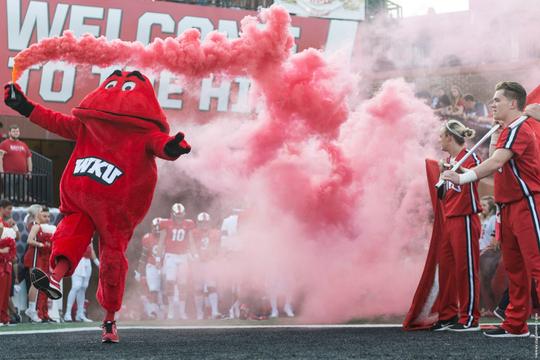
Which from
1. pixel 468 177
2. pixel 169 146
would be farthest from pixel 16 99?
pixel 468 177

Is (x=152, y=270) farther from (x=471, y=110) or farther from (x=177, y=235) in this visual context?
(x=471, y=110)

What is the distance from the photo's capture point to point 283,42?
8312 millimetres

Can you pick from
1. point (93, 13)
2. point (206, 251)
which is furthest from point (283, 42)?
point (93, 13)

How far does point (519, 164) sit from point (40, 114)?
144 inches

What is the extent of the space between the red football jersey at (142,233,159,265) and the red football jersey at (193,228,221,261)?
25.9 inches

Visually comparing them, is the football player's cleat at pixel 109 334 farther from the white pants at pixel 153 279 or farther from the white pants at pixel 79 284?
the white pants at pixel 153 279

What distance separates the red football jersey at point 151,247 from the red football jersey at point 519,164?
8.19 metres

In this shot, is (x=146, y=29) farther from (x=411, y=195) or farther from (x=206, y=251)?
(x=411, y=195)

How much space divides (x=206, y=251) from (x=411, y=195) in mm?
4477

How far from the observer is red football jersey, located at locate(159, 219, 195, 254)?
45.0ft

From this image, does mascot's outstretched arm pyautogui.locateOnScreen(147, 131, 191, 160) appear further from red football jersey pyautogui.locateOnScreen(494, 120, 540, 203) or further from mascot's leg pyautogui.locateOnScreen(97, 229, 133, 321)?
red football jersey pyautogui.locateOnScreen(494, 120, 540, 203)

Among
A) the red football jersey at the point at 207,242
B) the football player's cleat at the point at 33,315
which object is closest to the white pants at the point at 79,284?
the football player's cleat at the point at 33,315

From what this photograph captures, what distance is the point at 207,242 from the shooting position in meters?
13.6

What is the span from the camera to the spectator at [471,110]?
584 inches
